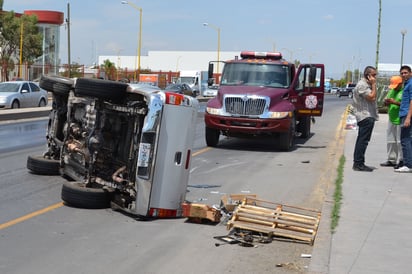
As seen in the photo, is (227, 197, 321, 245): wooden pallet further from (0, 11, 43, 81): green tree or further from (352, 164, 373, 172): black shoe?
(0, 11, 43, 81): green tree

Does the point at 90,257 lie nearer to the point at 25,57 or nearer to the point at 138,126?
the point at 138,126

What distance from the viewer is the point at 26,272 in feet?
18.5

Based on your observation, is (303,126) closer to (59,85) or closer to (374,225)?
(59,85)

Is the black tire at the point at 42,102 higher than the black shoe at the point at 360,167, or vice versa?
the black shoe at the point at 360,167

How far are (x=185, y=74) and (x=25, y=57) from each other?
61.6ft

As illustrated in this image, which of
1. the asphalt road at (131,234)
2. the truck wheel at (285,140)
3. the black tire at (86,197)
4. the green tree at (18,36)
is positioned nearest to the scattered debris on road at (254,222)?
the asphalt road at (131,234)

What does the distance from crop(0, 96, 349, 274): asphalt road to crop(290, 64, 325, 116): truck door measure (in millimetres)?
5916

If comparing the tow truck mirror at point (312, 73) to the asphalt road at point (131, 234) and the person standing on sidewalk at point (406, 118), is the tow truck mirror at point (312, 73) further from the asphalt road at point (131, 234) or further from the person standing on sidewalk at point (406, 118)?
the person standing on sidewalk at point (406, 118)

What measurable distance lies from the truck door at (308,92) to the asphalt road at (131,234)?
592 cm

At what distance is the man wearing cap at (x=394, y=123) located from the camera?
11.9 meters

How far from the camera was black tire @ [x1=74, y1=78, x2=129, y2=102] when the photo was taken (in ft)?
26.8

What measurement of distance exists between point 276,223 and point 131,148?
2176mm

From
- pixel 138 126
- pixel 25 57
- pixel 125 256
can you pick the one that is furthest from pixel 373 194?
pixel 25 57

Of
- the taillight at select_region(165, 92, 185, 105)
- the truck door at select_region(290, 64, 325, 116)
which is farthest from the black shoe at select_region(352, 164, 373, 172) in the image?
the truck door at select_region(290, 64, 325, 116)
